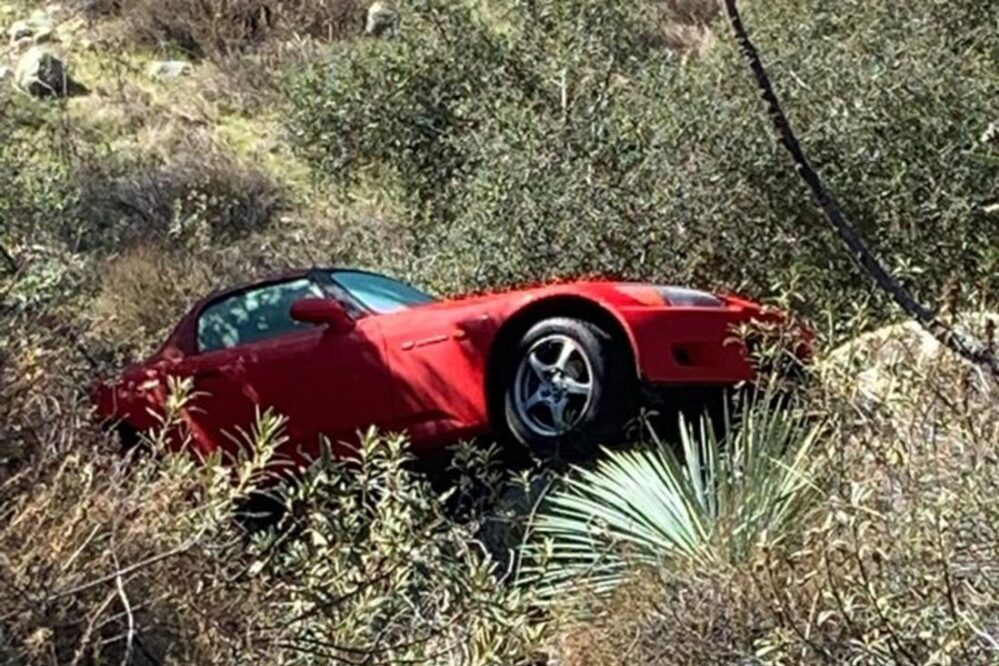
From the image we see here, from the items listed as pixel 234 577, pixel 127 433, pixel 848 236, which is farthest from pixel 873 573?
pixel 127 433

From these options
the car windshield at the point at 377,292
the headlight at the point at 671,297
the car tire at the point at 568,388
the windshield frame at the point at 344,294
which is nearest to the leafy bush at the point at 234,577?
the car tire at the point at 568,388

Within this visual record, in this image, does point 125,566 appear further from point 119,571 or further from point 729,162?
point 729,162

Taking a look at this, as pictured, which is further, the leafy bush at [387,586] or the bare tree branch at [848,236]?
the leafy bush at [387,586]

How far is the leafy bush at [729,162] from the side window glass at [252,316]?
3896mm

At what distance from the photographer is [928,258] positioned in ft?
37.4

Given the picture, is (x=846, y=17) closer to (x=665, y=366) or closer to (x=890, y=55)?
(x=890, y=55)

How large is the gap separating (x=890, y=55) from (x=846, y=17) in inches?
69.7

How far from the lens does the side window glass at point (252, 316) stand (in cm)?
812

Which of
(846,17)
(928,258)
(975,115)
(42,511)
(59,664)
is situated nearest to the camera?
(59,664)

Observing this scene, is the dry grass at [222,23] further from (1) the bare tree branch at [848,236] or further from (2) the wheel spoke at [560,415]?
(1) the bare tree branch at [848,236]

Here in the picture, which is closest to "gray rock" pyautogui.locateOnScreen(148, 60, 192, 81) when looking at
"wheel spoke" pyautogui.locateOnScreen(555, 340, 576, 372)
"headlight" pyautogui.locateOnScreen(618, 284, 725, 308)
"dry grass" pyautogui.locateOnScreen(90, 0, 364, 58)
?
"dry grass" pyautogui.locateOnScreen(90, 0, 364, 58)

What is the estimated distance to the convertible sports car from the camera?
6.92 meters

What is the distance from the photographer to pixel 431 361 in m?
7.35

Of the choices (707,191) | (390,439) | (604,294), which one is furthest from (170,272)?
(390,439)
